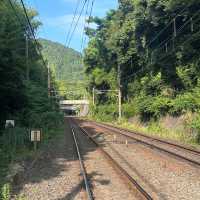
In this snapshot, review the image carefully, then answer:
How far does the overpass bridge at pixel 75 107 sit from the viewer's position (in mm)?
151750

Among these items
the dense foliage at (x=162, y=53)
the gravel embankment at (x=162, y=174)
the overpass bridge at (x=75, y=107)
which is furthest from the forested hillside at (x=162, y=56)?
the overpass bridge at (x=75, y=107)

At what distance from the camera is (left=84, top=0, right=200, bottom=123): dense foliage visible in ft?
123

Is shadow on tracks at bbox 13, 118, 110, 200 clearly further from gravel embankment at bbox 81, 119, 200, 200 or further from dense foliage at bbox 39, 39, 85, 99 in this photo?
dense foliage at bbox 39, 39, 85, 99

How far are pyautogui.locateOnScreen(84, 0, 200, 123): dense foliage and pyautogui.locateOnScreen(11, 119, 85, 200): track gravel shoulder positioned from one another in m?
16.2

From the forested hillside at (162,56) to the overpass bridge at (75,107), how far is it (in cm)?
8706

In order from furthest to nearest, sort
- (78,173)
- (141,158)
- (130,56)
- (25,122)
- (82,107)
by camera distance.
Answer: (82,107)
(130,56)
(25,122)
(141,158)
(78,173)

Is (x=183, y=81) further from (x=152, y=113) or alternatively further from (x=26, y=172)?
(x=26, y=172)

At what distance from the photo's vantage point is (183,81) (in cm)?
3972

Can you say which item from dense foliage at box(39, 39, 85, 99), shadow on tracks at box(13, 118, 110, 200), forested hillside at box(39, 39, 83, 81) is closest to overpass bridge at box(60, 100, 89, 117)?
dense foliage at box(39, 39, 85, 99)

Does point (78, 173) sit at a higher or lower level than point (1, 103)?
lower

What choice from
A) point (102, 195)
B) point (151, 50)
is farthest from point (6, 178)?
point (151, 50)

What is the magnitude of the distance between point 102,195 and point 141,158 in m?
8.37

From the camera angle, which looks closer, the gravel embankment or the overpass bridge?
the gravel embankment

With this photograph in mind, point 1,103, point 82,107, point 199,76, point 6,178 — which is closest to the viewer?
point 6,178
